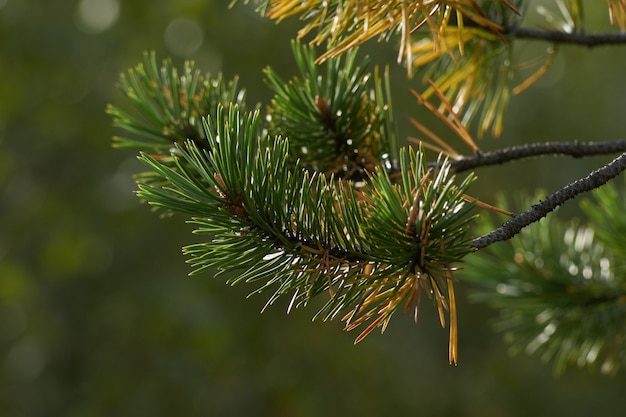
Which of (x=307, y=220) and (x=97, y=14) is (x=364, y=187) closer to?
(x=307, y=220)

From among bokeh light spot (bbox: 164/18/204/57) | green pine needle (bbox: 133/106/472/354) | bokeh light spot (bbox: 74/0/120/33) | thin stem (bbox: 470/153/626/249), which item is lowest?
thin stem (bbox: 470/153/626/249)

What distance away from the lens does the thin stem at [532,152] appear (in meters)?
0.46

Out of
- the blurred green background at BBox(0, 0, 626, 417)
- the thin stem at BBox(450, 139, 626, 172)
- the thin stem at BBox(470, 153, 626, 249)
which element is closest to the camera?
the thin stem at BBox(470, 153, 626, 249)

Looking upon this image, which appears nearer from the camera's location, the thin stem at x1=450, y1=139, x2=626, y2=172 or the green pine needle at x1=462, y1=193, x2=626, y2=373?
the thin stem at x1=450, y1=139, x2=626, y2=172

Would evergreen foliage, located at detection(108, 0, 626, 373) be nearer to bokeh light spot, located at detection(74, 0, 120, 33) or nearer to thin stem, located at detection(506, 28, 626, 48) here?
thin stem, located at detection(506, 28, 626, 48)

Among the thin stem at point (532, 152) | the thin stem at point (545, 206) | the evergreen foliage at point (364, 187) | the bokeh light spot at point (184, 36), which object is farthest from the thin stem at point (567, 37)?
the bokeh light spot at point (184, 36)

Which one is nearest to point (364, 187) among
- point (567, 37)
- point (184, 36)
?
point (567, 37)

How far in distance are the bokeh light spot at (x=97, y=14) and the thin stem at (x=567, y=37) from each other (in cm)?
184

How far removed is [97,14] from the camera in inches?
90.5

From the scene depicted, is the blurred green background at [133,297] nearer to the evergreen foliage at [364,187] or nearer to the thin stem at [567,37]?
the evergreen foliage at [364,187]

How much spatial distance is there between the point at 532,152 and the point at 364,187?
109mm

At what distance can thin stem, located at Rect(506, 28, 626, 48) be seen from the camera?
→ 56 centimetres

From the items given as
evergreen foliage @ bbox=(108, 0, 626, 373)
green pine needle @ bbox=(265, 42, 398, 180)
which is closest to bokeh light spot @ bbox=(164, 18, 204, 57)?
evergreen foliage @ bbox=(108, 0, 626, 373)

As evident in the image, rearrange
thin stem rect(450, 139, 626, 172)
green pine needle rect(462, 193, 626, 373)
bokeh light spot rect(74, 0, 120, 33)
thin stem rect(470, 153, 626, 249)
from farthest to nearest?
bokeh light spot rect(74, 0, 120, 33) → green pine needle rect(462, 193, 626, 373) → thin stem rect(450, 139, 626, 172) → thin stem rect(470, 153, 626, 249)
